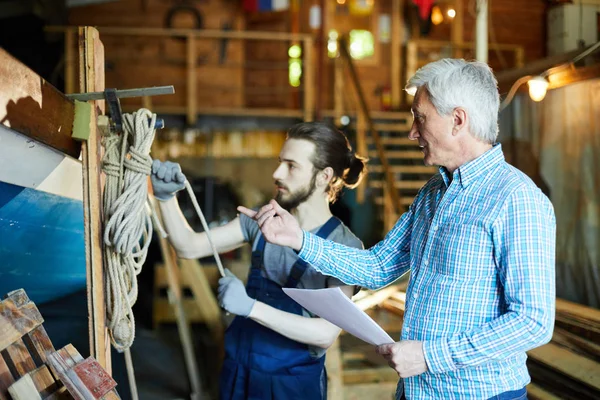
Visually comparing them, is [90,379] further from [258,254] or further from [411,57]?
[411,57]

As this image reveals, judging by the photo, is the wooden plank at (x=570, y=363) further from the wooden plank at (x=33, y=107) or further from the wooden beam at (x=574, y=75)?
the wooden plank at (x=33, y=107)

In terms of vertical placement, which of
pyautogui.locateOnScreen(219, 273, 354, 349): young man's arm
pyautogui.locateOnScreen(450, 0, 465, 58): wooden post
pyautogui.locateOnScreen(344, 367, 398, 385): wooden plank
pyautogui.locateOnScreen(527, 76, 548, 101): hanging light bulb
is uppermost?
pyautogui.locateOnScreen(450, 0, 465, 58): wooden post

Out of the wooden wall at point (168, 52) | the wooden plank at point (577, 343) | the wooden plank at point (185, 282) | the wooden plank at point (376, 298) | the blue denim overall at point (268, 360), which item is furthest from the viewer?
the wooden wall at point (168, 52)

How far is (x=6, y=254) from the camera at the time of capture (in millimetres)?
2156

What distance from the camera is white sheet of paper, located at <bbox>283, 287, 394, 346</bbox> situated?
1370 mm

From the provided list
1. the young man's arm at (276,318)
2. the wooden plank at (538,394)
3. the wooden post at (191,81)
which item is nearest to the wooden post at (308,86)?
the wooden post at (191,81)

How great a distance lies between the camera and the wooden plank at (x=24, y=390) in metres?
1.19

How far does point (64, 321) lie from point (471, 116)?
262 centimetres

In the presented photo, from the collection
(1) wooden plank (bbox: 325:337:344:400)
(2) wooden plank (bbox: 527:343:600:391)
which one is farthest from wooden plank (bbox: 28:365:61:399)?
(2) wooden plank (bbox: 527:343:600:391)

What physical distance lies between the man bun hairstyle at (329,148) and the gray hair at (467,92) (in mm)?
700

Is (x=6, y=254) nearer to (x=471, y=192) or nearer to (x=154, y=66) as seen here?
(x=471, y=192)

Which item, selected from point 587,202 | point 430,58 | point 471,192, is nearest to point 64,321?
point 471,192

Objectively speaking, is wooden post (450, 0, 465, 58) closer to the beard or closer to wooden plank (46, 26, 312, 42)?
wooden plank (46, 26, 312, 42)

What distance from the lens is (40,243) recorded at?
8.11ft
